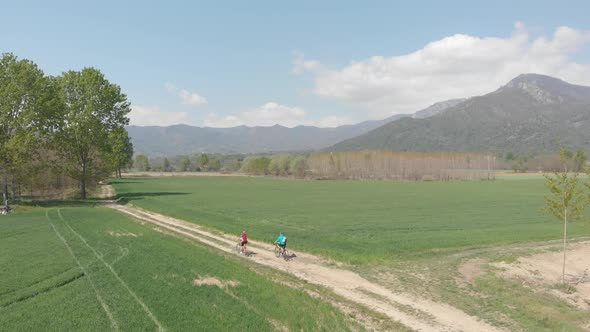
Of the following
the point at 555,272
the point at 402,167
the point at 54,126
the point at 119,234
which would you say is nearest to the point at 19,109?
the point at 54,126

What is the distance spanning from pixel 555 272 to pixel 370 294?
13.0 metres

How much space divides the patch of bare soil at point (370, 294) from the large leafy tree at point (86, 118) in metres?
46.2

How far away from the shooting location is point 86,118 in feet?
215

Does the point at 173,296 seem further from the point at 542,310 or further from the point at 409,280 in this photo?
the point at 542,310

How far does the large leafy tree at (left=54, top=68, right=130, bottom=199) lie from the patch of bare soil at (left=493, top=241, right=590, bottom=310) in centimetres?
6453

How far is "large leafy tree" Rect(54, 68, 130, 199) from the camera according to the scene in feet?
214

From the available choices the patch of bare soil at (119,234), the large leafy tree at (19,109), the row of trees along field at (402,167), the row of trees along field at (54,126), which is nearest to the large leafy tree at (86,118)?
the row of trees along field at (54,126)

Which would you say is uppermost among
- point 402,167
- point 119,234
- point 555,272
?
point 402,167

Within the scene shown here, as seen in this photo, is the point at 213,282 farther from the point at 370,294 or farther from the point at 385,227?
the point at 385,227

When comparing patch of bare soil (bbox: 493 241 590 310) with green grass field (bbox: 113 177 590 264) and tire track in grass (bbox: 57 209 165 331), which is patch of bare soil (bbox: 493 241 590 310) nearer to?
green grass field (bbox: 113 177 590 264)

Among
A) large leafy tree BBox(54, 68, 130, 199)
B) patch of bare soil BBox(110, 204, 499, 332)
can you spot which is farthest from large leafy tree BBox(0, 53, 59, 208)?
patch of bare soil BBox(110, 204, 499, 332)

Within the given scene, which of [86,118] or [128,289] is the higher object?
[86,118]

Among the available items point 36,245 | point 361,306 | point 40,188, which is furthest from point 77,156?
point 361,306

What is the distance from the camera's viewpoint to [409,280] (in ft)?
70.1
